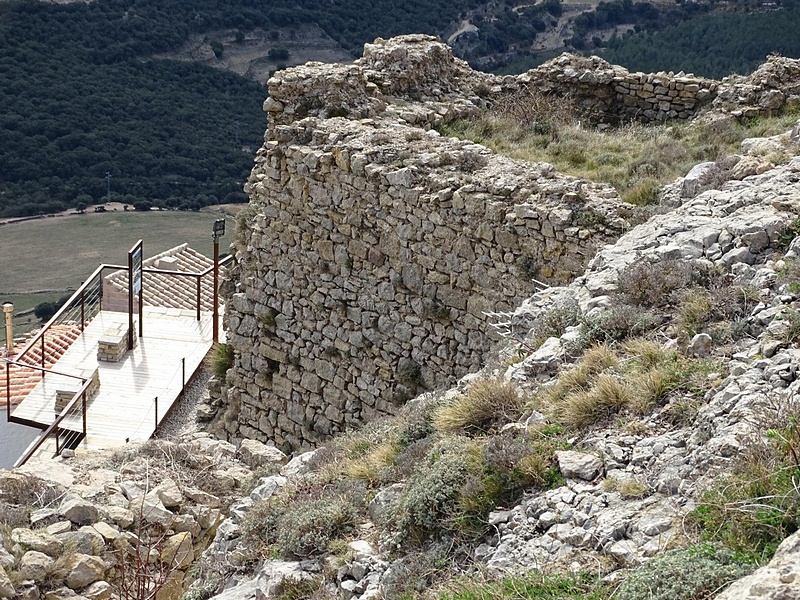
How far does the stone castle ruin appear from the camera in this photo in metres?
8.46

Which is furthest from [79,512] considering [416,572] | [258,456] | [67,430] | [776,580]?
[67,430]

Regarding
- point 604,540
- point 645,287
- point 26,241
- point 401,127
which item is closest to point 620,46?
point 26,241

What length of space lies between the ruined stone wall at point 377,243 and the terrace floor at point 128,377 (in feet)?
11.4

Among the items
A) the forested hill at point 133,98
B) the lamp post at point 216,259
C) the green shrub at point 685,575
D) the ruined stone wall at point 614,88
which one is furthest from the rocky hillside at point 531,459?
the forested hill at point 133,98

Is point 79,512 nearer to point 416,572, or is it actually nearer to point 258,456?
point 258,456

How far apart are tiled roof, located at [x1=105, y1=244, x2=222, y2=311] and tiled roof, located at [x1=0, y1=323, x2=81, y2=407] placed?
2600 mm

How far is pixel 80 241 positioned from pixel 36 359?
27.1 metres

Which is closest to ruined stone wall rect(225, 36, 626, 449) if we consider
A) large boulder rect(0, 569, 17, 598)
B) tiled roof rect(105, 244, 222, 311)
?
large boulder rect(0, 569, 17, 598)

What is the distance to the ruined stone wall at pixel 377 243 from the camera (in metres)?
8.45

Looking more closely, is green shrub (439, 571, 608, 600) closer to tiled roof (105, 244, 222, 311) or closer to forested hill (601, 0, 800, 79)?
tiled roof (105, 244, 222, 311)

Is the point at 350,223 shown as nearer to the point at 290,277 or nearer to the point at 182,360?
the point at 290,277

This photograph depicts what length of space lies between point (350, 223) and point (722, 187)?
3521 millimetres

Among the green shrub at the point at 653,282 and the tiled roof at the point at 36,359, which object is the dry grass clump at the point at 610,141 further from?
the tiled roof at the point at 36,359

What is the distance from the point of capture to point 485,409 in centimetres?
539
